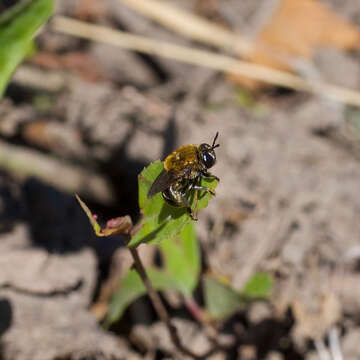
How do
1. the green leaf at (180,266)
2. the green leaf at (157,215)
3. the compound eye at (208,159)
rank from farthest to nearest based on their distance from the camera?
the green leaf at (180,266) → the compound eye at (208,159) → the green leaf at (157,215)

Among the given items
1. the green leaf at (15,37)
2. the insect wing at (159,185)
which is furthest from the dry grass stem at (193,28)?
the insect wing at (159,185)

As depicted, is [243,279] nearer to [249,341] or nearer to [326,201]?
[249,341]

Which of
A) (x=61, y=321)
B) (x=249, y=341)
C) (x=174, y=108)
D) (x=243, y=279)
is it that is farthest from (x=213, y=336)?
(x=174, y=108)

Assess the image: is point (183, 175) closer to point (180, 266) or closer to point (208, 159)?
point (208, 159)

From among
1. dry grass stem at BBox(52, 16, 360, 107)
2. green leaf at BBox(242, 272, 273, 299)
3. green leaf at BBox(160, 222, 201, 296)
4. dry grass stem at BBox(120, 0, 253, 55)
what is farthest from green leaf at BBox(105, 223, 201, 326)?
dry grass stem at BBox(120, 0, 253, 55)

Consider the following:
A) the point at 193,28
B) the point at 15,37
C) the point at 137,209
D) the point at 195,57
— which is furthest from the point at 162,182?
the point at 193,28

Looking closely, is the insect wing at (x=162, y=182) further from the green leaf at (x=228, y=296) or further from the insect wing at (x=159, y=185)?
the green leaf at (x=228, y=296)

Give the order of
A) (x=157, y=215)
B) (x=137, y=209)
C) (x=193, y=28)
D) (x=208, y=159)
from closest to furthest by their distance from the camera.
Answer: (x=157, y=215) → (x=208, y=159) → (x=137, y=209) → (x=193, y=28)
